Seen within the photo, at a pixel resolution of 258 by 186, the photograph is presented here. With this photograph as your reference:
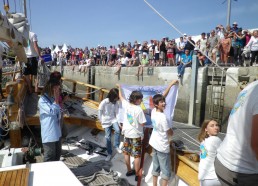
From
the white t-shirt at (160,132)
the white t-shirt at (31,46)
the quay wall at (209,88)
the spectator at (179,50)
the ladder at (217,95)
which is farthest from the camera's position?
the spectator at (179,50)

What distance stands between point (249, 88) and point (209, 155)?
49.0 inches

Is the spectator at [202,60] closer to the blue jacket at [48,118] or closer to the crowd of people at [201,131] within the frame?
the crowd of people at [201,131]

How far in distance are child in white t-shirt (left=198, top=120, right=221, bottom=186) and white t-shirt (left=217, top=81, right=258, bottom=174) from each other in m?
0.92

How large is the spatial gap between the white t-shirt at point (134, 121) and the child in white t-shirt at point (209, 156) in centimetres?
134

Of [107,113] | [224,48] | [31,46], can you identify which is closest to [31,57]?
[31,46]

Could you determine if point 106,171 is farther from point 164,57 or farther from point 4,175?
point 164,57

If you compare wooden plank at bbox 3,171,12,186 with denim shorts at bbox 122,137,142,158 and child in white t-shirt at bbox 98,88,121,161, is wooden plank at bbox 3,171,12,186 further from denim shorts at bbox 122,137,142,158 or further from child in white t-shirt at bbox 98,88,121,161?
→ child in white t-shirt at bbox 98,88,121,161

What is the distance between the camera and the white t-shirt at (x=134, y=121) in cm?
404

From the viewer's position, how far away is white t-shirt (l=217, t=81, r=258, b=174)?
1616mm

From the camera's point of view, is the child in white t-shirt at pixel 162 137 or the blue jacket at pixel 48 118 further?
the blue jacket at pixel 48 118

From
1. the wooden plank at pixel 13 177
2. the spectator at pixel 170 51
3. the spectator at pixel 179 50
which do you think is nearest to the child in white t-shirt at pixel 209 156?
the wooden plank at pixel 13 177

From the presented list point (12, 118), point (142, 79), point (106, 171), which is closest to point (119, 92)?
point (106, 171)

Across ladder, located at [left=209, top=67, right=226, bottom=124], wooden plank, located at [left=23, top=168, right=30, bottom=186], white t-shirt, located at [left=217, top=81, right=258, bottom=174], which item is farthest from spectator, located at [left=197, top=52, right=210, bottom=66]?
white t-shirt, located at [left=217, top=81, right=258, bottom=174]

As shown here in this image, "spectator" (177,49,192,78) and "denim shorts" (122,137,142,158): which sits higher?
"spectator" (177,49,192,78)
